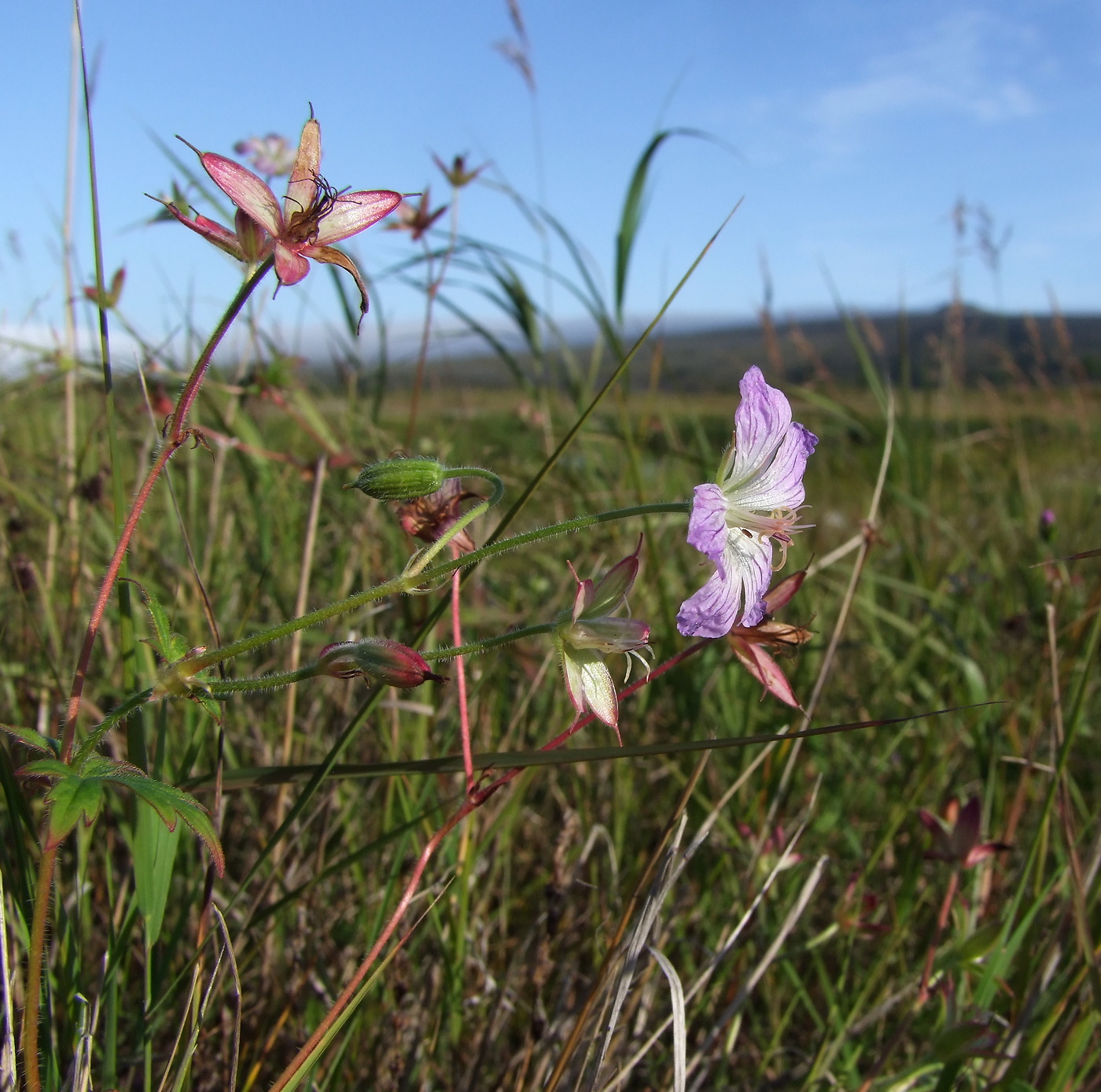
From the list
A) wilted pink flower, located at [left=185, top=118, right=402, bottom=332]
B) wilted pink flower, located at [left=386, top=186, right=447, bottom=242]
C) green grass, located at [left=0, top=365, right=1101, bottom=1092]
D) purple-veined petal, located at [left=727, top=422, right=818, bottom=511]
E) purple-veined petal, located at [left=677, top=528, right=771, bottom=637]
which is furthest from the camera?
wilted pink flower, located at [left=386, top=186, right=447, bottom=242]

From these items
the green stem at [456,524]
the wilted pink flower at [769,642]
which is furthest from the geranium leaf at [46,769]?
the wilted pink flower at [769,642]

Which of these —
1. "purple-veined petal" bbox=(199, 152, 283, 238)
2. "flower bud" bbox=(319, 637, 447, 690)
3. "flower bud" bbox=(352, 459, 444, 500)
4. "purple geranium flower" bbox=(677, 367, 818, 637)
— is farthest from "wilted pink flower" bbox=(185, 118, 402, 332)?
"purple geranium flower" bbox=(677, 367, 818, 637)

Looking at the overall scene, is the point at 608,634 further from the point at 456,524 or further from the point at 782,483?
the point at 782,483

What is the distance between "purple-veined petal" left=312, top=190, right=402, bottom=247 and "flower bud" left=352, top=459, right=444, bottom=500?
Answer: 9.4 inches

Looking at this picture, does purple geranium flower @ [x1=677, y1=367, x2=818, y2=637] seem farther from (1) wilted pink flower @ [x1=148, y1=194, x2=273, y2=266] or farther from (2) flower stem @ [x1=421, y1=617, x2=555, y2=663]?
(1) wilted pink flower @ [x1=148, y1=194, x2=273, y2=266]

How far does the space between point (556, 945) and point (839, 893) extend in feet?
2.07

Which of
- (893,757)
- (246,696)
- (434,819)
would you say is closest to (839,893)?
(893,757)

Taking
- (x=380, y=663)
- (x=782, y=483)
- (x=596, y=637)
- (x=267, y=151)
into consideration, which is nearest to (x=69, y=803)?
(x=380, y=663)

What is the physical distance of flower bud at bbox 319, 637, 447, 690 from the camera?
35.4 inches

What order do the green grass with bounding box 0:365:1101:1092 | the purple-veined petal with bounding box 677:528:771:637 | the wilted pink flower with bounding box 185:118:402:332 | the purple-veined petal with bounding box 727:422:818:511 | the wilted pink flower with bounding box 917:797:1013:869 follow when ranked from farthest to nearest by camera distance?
the wilted pink flower with bounding box 917:797:1013:869, the green grass with bounding box 0:365:1101:1092, the purple-veined petal with bounding box 727:422:818:511, the purple-veined petal with bounding box 677:528:771:637, the wilted pink flower with bounding box 185:118:402:332

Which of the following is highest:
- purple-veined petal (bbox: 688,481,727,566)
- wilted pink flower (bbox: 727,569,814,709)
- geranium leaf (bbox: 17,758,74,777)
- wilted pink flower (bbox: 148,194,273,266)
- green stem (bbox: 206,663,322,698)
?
wilted pink flower (bbox: 148,194,273,266)

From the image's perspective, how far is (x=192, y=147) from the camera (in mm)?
881

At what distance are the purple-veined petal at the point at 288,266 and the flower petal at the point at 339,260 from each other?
0.02m

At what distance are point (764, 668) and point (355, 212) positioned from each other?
676 millimetres
